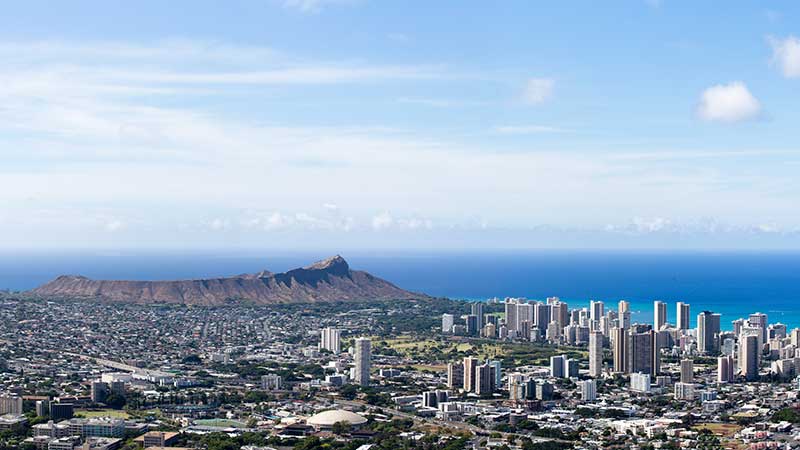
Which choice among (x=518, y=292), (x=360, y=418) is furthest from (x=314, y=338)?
(x=518, y=292)

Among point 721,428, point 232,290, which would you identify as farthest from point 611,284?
point 721,428

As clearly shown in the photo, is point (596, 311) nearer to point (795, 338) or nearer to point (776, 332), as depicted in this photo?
point (776, 332)

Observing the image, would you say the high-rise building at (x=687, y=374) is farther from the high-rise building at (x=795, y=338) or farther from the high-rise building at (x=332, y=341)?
the high-rise building at (x=332, y=341)

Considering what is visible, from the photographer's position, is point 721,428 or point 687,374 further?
point 687,374

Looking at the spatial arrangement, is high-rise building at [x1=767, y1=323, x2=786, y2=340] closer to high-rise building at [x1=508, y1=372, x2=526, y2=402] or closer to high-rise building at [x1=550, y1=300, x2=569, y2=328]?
high-rise building at [x1=550, y1=300, x2=569, y2=328]

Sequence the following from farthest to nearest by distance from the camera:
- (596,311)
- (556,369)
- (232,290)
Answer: (232,290)
(596,311)
(556,369)

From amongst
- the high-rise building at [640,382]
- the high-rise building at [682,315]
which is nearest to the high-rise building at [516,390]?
the high-rise building at [640,382]
